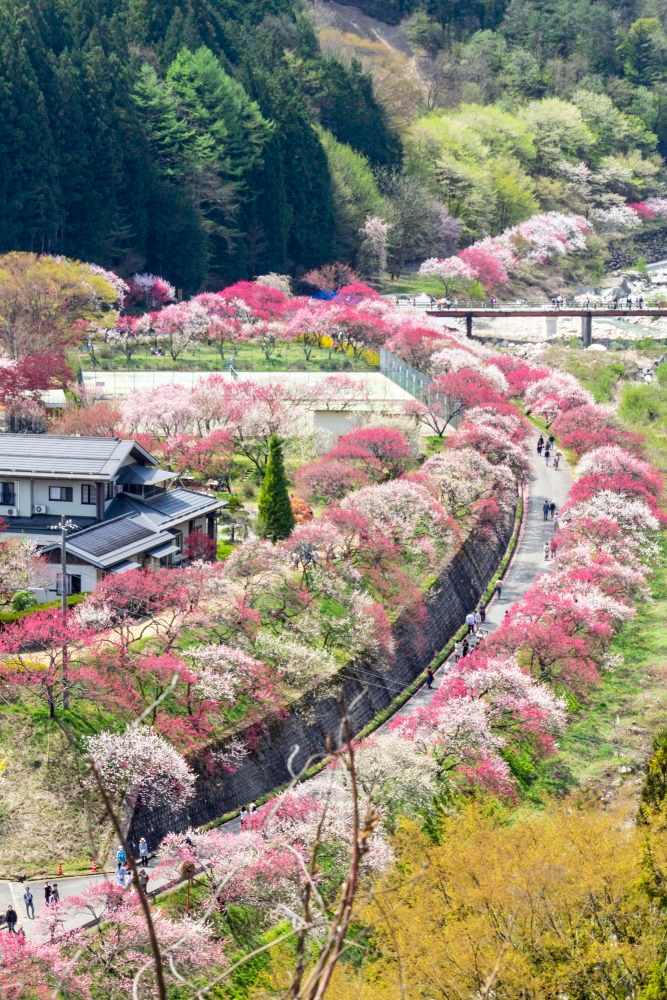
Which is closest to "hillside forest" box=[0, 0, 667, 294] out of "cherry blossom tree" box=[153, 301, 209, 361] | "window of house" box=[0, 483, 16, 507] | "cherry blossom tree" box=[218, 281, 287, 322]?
"cherry blossom tree" box=[218, 281, 287, 322]

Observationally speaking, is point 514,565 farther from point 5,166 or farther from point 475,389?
point 5,166

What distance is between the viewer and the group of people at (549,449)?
5934 centimetres

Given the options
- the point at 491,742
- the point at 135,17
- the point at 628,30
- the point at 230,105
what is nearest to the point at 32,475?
the point at 491,742

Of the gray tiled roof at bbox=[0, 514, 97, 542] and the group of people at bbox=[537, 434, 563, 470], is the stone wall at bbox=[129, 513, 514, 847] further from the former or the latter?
the group of people at bbox=[537, 434, 563, 470]

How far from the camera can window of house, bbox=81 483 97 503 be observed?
36.8 meters

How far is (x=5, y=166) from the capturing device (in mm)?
64500

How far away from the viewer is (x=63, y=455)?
123ft

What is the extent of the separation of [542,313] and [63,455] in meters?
49.1

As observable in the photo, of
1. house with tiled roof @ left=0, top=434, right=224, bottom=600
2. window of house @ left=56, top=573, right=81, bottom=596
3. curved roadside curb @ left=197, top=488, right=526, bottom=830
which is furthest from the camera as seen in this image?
house with tiled roof @ left=0, top=434, right=224, bottom=600

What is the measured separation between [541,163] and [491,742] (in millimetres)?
90643

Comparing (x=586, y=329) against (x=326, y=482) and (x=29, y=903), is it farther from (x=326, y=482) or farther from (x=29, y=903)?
(x=29, y=903)

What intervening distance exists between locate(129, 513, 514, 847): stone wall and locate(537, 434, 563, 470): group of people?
11763 mm

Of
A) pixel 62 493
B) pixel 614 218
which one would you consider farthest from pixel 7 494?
pixel 614 218

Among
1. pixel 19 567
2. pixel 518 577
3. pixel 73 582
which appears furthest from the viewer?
pixel 518 577
